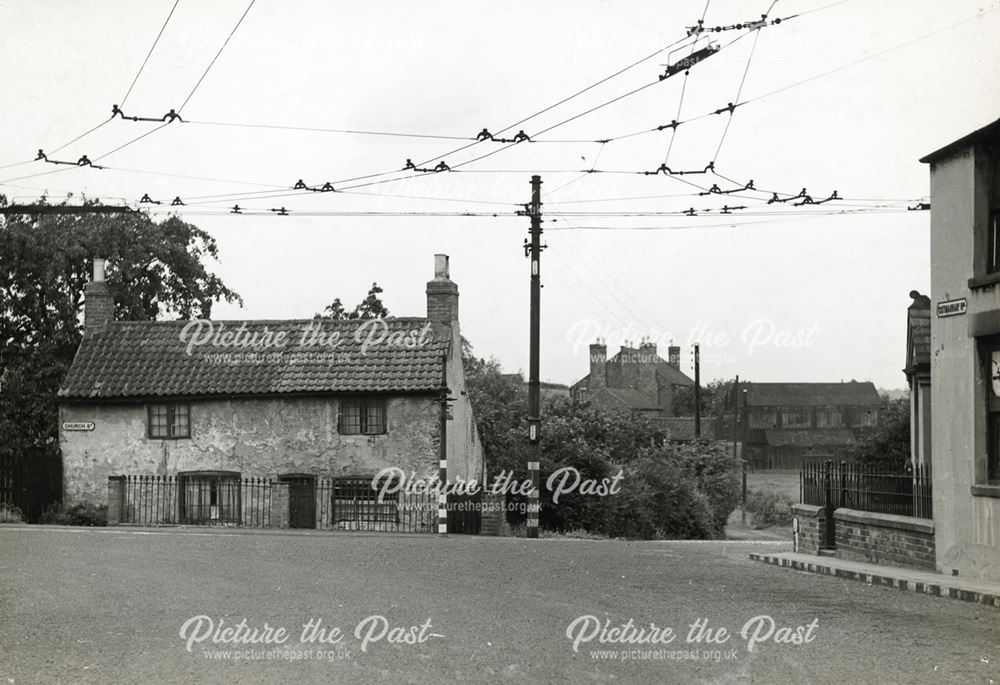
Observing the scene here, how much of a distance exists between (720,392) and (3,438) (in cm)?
8221

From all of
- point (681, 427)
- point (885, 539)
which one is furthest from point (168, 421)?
point (681, 427)

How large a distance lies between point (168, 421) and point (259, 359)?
3.23 meters

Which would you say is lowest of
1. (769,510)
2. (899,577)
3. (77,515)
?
(769,510)

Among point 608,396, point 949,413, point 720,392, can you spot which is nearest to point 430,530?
point 949,413

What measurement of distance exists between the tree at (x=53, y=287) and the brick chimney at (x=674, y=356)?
60.9m

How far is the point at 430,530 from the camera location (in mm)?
30312

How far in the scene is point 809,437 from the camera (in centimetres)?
9656

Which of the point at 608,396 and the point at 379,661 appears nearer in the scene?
the point at 379,661

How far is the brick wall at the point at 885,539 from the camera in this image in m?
16.2

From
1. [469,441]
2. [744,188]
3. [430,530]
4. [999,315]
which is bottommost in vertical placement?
[430,530]

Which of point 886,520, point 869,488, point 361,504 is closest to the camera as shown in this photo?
point 886,520

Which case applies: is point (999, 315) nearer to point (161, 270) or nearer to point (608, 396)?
point (161, 270)

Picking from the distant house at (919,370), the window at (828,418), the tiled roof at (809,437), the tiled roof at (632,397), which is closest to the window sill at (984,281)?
the distant house at (919,370)

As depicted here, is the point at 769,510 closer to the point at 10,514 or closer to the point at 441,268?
the point at 441,268
